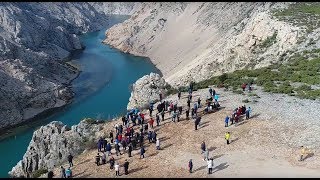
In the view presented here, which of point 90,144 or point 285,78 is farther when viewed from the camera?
point 285,78

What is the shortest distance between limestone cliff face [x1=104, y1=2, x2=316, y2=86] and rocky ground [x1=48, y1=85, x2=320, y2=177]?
2373 centimetres

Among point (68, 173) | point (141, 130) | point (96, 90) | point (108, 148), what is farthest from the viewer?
point (96, 90)

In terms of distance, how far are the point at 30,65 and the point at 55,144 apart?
76.1m

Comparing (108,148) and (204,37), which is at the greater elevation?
(204,37)

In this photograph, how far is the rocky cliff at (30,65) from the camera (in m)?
104

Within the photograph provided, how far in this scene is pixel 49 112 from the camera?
10544 centimetres

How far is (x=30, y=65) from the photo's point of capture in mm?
123062

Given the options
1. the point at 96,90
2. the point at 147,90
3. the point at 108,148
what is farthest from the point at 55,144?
the point at 96,90

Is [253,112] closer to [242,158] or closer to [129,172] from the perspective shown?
[242,158]

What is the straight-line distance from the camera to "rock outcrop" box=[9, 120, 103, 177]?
4903cm

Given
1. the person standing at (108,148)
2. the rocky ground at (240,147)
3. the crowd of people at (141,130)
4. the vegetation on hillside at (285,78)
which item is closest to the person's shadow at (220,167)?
the rocky ground at (240,147)

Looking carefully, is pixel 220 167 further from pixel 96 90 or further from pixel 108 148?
pixel 96 90

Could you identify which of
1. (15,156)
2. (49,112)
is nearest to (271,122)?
(15,156)

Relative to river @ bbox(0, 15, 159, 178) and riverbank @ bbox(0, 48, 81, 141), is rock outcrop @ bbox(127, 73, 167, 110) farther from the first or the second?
riverbank @ bbox(0, 48, 81, 141)
